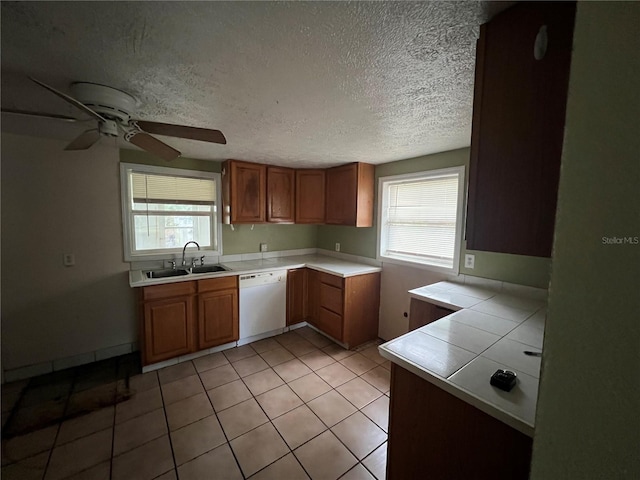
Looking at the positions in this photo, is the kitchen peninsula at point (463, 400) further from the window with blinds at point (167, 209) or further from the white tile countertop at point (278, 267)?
the window with blinds at point (167, 209)

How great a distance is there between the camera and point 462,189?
2.45 m

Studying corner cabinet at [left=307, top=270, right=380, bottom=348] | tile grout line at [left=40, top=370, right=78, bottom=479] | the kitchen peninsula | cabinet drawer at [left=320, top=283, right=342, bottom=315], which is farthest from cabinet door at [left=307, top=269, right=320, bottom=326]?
tile grout line at [left=40, top=370, right=78, bottom=479]

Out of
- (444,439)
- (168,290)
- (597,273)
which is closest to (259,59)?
(597,273)

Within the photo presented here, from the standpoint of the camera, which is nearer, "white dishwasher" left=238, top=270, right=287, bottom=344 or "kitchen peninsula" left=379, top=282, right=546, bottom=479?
"kitchen peninsula" left=379, top=282, right=546, bottom=479

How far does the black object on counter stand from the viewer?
0.98 m

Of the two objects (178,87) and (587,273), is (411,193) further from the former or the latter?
(587,273)

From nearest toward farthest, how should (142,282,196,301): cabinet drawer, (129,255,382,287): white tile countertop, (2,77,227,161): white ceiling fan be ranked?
(2,77,227,161): white ceiling fan < (142,282,196,301): cabinet drawer < (129,255,382,287): white tile countertop

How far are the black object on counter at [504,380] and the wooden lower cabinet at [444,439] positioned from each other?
0.12 m

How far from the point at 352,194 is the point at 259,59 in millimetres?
2187

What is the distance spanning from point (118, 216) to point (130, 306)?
98cm

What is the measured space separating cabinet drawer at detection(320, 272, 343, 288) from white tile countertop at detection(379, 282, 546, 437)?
46.5 inches

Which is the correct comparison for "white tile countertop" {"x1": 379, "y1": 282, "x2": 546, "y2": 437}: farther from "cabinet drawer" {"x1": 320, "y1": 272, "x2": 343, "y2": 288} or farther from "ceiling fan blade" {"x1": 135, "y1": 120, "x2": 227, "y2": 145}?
"ceiling fan blade" {"x1": 135, "y1": 120, "x2": 227, "y2": 145}

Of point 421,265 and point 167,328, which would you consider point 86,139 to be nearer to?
point 167,328

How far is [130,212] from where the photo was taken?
2.77 m
